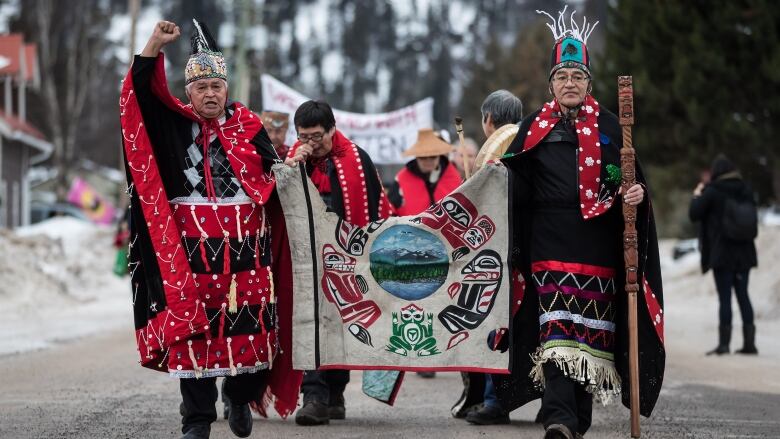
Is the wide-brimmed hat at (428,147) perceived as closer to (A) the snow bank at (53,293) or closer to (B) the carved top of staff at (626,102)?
(B) the carved top of staff at (626,102)

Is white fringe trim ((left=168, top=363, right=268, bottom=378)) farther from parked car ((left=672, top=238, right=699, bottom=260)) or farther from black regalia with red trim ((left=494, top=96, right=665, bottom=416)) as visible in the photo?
parked car ((left=672, top=238, right=699, bottom=260))

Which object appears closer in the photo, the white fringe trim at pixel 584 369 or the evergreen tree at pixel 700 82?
the white fringe trim at pixel 584 369

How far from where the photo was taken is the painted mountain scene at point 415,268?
22.8ft

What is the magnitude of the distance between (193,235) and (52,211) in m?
38.6

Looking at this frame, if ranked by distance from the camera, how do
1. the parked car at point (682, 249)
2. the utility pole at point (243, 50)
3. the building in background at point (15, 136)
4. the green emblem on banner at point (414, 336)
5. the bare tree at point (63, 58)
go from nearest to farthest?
the green emblem on banner at point (414, 336), the parked car at point (682, 249), the utility pole at point (243, 50), the building in background at point (15, 136), the bare tree at point (63, 58)

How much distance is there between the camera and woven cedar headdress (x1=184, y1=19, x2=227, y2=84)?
623 centimetres

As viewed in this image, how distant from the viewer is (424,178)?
1073 cm

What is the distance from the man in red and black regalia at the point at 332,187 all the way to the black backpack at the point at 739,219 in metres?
6.10

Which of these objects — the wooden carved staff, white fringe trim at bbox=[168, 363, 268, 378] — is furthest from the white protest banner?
white fringe trim at bbox=[168, 363, 268, 378]

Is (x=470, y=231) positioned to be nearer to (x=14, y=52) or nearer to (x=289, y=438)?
(x=289, y=438)

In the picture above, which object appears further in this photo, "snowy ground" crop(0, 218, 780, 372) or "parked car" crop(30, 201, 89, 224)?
"parked car" crop(30, 201, 89, 224)

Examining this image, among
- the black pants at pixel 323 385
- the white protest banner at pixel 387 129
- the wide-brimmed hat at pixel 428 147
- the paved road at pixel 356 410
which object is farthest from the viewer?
the white protest banner at pixel 387 129

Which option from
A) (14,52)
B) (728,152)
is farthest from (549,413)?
(14,52)

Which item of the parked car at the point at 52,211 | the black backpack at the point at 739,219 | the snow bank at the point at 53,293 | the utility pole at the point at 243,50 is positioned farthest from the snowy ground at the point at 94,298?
the parked car at the point at 52,211
